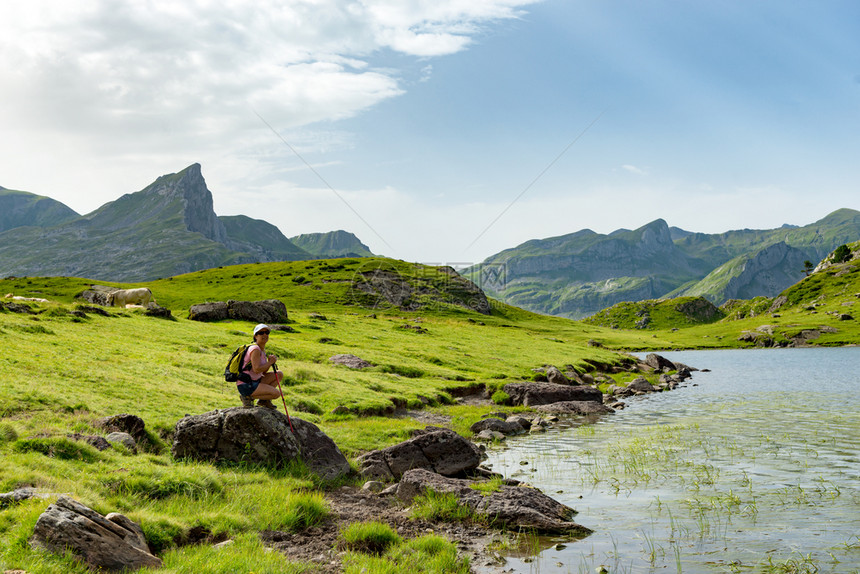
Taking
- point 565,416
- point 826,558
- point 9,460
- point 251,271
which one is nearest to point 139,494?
point 9,460

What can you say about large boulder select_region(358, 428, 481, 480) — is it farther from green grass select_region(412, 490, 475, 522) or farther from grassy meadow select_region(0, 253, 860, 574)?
green grass select_region(412, 490, 475, 522)

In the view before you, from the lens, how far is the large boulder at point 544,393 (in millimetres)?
38750

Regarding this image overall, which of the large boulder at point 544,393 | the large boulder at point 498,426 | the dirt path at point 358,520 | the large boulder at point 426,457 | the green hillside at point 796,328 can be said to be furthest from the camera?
the green hillside at point 796,328

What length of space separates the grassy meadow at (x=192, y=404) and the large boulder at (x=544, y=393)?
468cm

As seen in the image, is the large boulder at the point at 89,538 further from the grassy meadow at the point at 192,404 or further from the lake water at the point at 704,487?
the lake water at the point at 704,487

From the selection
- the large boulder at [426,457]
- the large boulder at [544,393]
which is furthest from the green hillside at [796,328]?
the large boulder at [426,457]

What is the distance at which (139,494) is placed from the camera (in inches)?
492

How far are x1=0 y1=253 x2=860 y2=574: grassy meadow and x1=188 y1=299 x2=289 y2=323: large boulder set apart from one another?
5.76 m

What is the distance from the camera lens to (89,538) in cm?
880

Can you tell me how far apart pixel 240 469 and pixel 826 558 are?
50.5 feet

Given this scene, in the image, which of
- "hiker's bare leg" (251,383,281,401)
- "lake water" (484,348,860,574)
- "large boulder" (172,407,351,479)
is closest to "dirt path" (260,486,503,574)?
"lake water" (484,348,860,574)

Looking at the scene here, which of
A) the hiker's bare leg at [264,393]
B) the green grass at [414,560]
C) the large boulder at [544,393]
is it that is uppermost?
the hiker's bare leg at [264,393]

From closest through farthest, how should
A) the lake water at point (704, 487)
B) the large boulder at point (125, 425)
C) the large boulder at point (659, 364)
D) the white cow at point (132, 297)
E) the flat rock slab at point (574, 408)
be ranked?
the lake water at point (704, 487), the large boulder at point (125, 425), the flat rock slab at point (574, 408), the white cow at point (132, 297), the large boulder at point (659, 364)

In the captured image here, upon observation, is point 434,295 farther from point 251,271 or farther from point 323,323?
point 323,323
